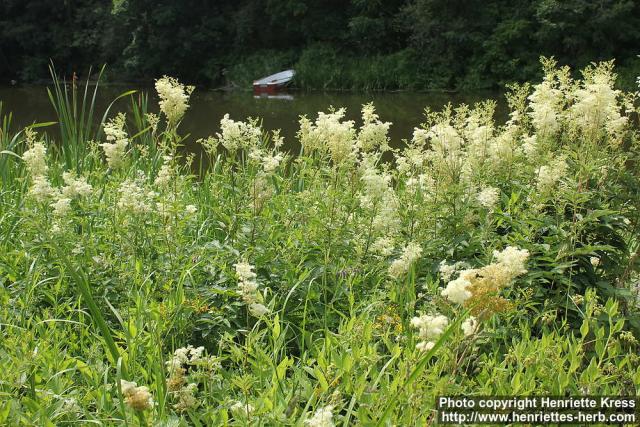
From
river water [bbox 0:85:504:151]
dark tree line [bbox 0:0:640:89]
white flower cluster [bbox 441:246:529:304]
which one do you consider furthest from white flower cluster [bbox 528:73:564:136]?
dark tree line [bbox 0:0:640:89]

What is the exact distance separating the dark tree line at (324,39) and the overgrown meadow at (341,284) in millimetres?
17438

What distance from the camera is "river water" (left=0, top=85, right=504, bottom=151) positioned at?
14.7 metres

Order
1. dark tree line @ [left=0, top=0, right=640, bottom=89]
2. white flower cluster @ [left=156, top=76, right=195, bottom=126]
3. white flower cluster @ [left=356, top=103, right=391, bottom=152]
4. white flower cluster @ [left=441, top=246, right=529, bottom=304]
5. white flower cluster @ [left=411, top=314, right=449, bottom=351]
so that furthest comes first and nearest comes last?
dark tree line @ [left=0, top=0, right=640, bottom=89] → white flower cluster @ [left=356, top=103, right=391, bottom=152] → white flower cluster @ [left=156, top=76, right=195, bottom=126] → white flower cluster @ [left=441, top=246, right=529, bottom=304] → white flower cluster @ [left=411, top=314, right=449, bottom=351]

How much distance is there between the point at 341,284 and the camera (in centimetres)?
271

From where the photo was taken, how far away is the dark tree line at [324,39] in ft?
64.8

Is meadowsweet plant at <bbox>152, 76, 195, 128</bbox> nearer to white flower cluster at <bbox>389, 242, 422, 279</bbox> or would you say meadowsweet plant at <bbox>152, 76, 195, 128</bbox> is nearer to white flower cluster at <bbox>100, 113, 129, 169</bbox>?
white flower cluster at <bbox>100, 113, 129, 169</bbox>

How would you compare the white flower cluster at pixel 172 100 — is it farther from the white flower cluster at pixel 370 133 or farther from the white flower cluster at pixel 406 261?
the white flower cluster at pixel 406 261

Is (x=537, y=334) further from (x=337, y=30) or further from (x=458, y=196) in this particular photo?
(x=337, y=30)

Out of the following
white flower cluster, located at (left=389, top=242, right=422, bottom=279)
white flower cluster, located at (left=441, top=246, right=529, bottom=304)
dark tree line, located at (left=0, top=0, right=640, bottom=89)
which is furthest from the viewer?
dark tree line, located at (left=0, top=0, right=640, bottom=89)

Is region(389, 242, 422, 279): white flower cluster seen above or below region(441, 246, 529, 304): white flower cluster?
below

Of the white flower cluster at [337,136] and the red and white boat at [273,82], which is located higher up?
the white flower cluster at [337,136]

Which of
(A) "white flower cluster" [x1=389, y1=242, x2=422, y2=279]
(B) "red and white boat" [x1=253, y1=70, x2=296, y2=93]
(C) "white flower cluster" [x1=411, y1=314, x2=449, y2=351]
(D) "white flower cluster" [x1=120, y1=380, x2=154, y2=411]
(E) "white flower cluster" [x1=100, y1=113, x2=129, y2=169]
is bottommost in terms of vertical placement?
(B) "red and white boat" [x1=253, y1=70, x2=296, y2=93]

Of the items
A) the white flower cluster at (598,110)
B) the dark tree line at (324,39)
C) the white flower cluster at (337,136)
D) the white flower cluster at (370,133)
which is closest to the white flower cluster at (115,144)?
the white flower cluster at (337,136)

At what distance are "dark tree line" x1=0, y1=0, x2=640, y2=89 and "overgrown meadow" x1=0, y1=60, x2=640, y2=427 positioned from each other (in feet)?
57.2
